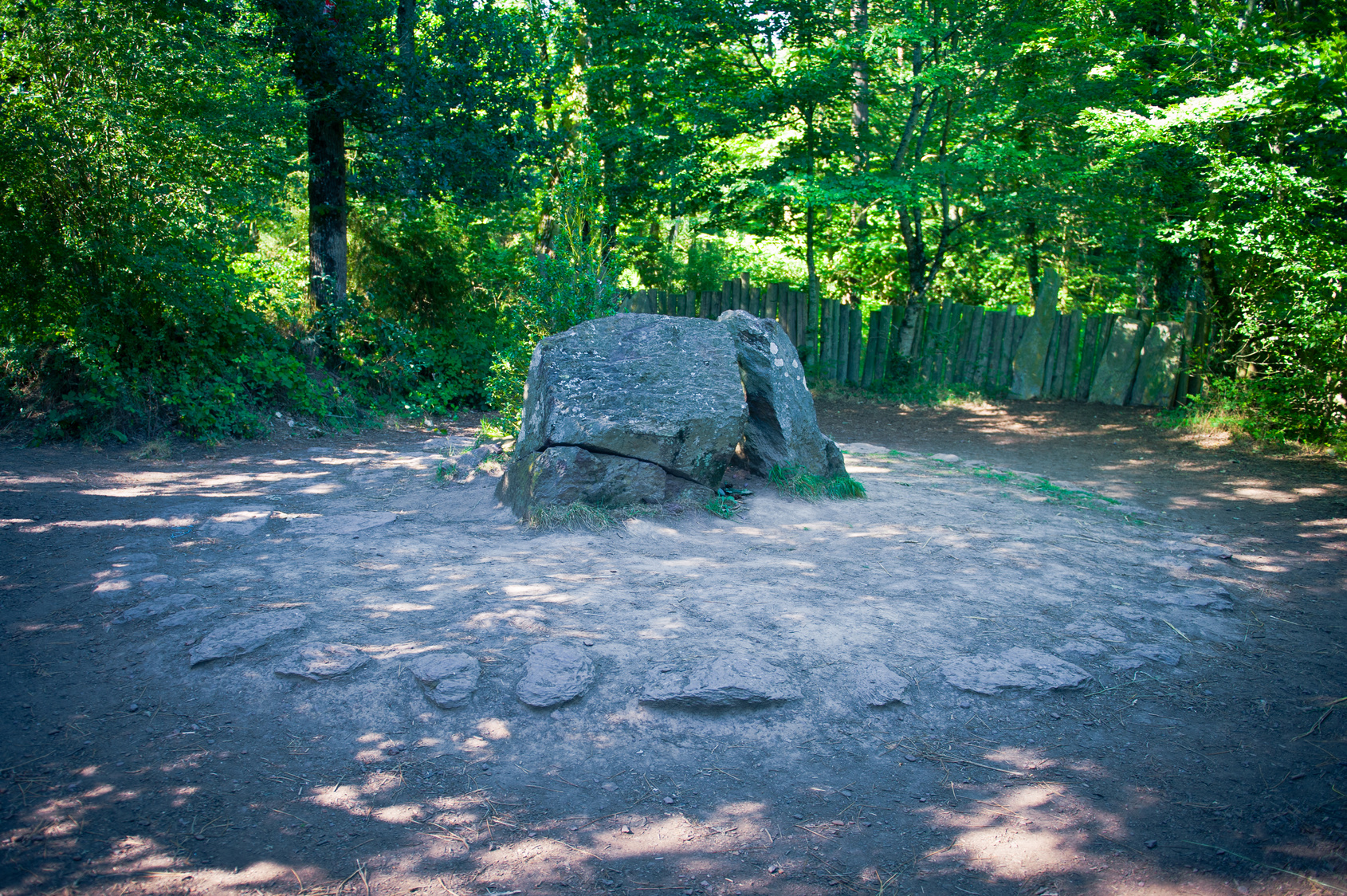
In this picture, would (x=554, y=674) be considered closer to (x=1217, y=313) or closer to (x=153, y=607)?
(x=153, y=607)

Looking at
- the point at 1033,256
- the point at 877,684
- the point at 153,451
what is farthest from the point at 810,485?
the point at 1033,256

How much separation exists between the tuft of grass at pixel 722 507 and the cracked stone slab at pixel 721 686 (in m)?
2.11

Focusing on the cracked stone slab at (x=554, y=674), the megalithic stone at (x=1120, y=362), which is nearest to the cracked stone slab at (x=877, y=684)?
the cracked stone slab at (x=554, y=674)

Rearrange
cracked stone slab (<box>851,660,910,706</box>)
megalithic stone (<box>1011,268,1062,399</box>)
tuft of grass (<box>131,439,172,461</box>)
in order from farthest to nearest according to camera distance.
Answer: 1. megalithic stone (<box>1011,268,1062,399</box>)
2. tuft of grass (<box>131,439,172,461</box>)
3. cracked stone slab (<box>851,660,910,706</box>)

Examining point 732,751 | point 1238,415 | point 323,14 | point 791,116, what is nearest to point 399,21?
point 323,14

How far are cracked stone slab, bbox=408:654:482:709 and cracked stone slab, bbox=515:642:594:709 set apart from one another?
0.20 metres

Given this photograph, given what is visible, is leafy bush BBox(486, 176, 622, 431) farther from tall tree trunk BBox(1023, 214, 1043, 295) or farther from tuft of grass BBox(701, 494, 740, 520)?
tall tree trunk BBox(1023, 214, 1043, 295)

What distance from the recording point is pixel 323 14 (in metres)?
8.65

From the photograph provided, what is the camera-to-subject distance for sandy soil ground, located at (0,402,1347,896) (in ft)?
7.47

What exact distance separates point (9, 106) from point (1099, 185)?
480 inches

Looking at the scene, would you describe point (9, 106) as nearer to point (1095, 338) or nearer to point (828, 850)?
point (828, 850)

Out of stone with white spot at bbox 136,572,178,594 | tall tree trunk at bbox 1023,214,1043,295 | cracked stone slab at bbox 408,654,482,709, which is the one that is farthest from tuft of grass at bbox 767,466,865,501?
tall tree trunk at bbox 1023,214,1043,295

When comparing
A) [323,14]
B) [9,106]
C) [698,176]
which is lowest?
[9,106]

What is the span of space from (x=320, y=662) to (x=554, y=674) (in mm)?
971
